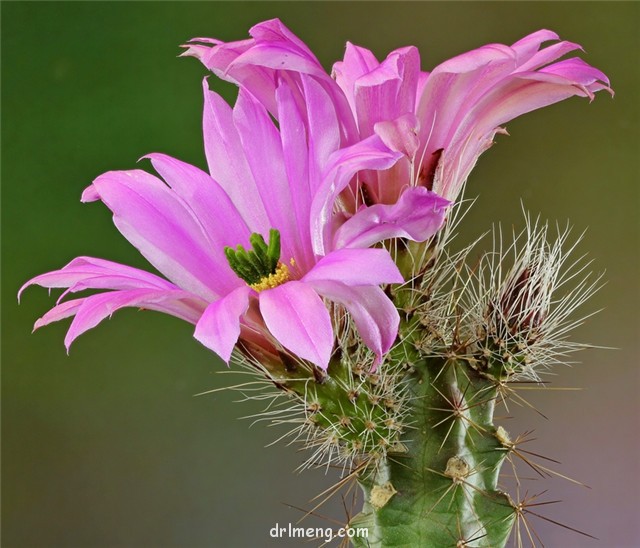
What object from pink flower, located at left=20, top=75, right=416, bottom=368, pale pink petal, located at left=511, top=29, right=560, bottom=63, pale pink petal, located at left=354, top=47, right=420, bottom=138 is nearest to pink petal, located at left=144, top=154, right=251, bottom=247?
pink flower, located at left=20, top=75, right=416, bottom=368

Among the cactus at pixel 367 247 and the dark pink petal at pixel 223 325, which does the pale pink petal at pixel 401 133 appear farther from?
the dark pink petal at pixel 223 325

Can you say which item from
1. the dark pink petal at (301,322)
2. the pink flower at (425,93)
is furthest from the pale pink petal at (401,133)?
the dark pink petal at (301,322)

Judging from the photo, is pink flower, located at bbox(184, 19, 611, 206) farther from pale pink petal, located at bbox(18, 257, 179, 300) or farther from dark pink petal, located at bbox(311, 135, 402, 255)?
pale pink petal, located at bbox(18, 257, 179, 300)

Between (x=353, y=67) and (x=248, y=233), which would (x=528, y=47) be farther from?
(x=248, y=233)

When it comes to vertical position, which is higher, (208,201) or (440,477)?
(208,201)

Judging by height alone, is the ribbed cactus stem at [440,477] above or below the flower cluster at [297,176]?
below

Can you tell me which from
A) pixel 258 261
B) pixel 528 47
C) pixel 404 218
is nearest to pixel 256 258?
pixel 258 261
